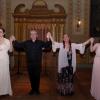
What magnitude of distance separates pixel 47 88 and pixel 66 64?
47.8 inches

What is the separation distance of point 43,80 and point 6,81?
140 inches

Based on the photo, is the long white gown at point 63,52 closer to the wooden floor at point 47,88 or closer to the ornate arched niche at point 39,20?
the wooden floor at point 47,88

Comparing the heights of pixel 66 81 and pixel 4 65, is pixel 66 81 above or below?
below

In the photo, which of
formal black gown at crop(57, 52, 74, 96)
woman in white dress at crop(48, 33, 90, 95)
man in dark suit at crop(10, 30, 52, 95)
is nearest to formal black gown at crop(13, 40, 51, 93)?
man in dark suit at crop(10, 30, 52, 95)

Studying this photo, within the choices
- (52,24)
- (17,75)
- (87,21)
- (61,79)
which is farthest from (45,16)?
(61,79)

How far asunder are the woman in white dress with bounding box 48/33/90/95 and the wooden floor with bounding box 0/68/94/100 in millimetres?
251

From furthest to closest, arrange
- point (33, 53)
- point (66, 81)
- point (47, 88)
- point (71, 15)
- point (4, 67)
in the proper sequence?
point (71, 15) < point (47, 88) < point (66, 81) < point (33, 53) < point (4, 67)

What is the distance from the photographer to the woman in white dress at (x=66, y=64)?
1055 cm

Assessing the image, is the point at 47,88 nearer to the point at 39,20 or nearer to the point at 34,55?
the point at 34,55

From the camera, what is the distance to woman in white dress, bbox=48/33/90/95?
10555mm

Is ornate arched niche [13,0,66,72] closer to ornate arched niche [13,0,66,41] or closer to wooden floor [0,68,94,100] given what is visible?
ornate arched niche [13,0,66,41]

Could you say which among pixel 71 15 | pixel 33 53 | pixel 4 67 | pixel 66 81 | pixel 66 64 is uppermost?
pixel 33 53

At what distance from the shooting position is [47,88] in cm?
1173

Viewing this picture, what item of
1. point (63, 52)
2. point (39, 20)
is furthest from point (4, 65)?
point (39, 20)
